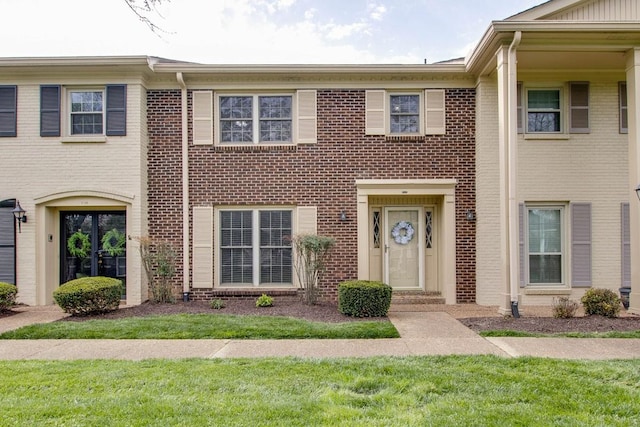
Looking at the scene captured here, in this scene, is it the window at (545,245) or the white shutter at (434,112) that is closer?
the window at (545,245)

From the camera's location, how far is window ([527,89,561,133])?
944 cm

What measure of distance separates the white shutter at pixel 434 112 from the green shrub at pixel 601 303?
4.24 m

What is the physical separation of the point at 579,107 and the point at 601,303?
13.8ft

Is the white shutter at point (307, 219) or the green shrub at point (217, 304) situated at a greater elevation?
the white shutter at point (307, 219)

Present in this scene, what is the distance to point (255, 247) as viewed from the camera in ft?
31.7

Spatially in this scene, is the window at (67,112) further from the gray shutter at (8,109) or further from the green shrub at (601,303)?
the green shrub at (601,303)

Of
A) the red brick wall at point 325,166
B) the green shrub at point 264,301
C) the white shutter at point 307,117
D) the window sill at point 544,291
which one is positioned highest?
the white shutter at point 307,117

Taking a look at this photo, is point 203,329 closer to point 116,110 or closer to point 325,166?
point 325,166

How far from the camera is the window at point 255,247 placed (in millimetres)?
9648

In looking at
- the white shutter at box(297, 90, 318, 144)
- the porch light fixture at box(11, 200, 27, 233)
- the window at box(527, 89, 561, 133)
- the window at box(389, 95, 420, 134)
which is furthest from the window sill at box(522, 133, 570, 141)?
the porch light fixture at box(11, 200, 27, 233)

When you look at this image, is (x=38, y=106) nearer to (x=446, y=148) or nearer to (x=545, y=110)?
(x=446, y=148)

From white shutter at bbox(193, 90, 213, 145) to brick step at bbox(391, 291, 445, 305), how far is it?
5254 mm

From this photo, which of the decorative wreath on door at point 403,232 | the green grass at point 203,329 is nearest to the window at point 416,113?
the decorative wreath on door at point 403,232

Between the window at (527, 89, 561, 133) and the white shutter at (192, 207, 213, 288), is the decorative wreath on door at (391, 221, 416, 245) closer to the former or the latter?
the window at (527, 89, 561, 133)
